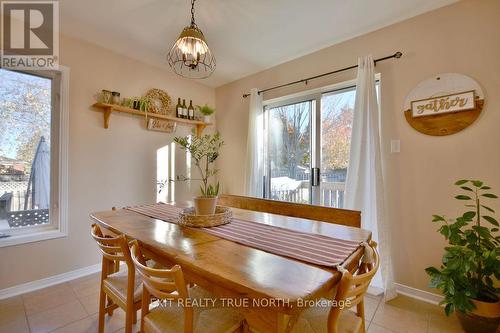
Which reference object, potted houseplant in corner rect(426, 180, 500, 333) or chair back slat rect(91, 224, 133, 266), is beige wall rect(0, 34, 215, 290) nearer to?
chair back slat rect(91, 224, 133, 266)

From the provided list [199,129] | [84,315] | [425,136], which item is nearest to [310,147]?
[425,136]

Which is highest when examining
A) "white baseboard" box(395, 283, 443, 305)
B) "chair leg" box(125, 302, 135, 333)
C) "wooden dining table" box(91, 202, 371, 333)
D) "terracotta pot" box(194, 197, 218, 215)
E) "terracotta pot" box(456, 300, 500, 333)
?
"terracotta pot" box(194, 197, 218, 215)

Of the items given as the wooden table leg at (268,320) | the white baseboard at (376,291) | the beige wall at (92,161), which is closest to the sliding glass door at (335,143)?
the white baseboard at (376,291)

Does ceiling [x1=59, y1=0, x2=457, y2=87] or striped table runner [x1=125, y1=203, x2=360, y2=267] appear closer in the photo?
striped table runner [x1=125, y1=203, x2=360, y2=267]

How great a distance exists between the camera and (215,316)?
1078 mm

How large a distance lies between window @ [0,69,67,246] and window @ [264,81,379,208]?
2382 millimetres

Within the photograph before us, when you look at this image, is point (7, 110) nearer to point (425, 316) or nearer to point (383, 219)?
point (383, 219)

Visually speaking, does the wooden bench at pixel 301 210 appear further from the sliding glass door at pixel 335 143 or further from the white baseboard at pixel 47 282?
the white baseboard at pixel 47 282

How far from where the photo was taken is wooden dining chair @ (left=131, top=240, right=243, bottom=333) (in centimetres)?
90

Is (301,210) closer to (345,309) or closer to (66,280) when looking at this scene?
(345,309)

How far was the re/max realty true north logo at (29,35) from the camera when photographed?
2053 mm

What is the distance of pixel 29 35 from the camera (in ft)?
7.32

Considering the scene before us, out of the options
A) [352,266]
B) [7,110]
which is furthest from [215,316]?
[7,110]

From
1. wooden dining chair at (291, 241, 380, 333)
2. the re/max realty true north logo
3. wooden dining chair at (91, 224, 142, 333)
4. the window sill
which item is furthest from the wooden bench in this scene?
the re/max realty true north logo
